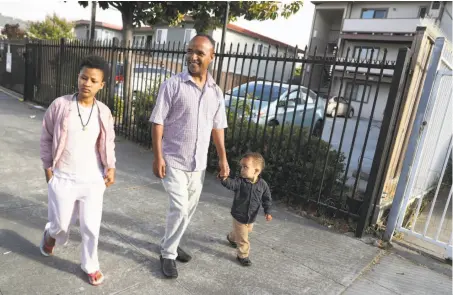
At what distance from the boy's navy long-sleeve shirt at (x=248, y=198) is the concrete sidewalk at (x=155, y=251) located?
478 mm

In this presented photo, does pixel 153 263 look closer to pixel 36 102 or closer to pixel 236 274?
pixel 236 274

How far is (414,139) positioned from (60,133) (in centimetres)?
347

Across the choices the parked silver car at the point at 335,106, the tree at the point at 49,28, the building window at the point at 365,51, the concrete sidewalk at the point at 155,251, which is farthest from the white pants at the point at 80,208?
the tree at the point at 49,28

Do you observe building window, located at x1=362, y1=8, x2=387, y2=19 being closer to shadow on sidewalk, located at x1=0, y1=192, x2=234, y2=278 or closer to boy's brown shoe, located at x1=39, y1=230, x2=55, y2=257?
shadow on sidewalk, located at x1=0, y1=192, x2=234, y2=278

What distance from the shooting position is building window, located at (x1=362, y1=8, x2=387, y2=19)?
999 inches

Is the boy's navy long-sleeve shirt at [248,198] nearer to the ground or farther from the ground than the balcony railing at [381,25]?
nearer to the ground

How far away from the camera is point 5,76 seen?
13.9 metres

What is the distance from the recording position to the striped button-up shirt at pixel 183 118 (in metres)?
2.53

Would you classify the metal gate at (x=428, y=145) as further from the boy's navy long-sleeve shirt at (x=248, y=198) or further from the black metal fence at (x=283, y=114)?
the boy's navy long-sleeve shirt at (x=248, y=198)

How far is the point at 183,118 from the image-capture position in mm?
2578

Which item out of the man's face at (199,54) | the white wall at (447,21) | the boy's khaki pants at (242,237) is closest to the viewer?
the man's face at (199,54)

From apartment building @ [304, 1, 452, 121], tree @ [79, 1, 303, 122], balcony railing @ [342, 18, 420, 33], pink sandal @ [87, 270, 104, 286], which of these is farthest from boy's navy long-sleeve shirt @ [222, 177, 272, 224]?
balcony railing @ [342, 18, 420, 33]

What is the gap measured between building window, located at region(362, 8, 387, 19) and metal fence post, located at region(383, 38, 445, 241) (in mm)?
25313

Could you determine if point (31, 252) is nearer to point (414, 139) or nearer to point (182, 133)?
point (182, 133)
